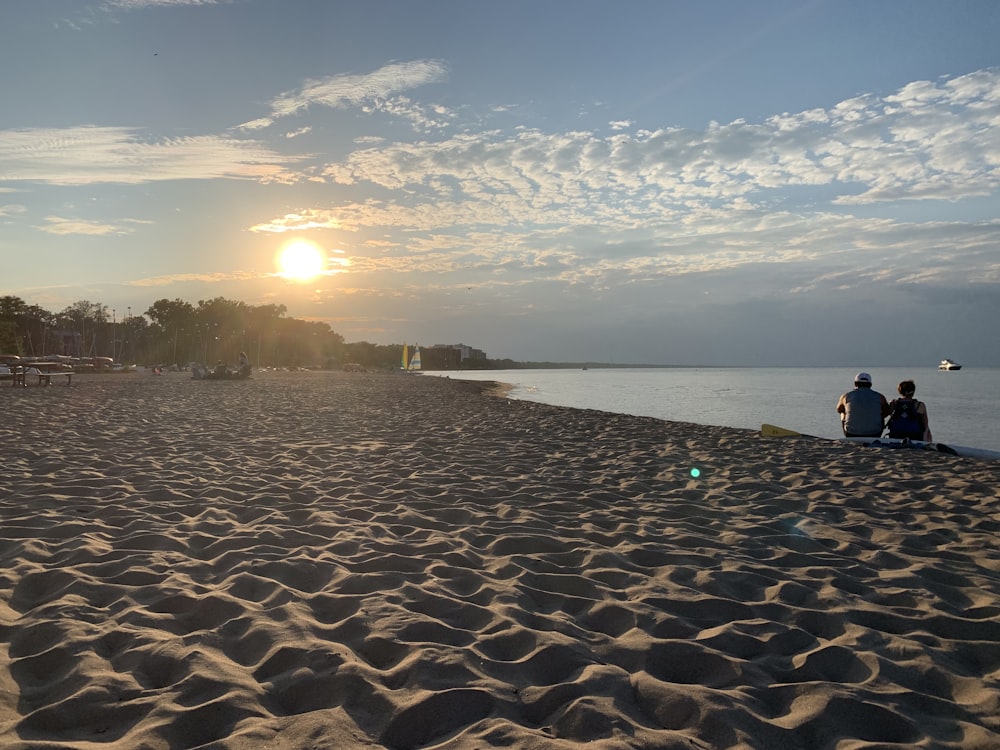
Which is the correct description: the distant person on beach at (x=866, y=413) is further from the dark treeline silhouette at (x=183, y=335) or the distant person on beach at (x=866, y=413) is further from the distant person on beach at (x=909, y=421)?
the dark treeline silhouette at (x=183, y=335)

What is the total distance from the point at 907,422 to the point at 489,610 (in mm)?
10062

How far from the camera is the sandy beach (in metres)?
2.44

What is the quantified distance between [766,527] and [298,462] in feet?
18.5

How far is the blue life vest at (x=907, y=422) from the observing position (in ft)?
35.6

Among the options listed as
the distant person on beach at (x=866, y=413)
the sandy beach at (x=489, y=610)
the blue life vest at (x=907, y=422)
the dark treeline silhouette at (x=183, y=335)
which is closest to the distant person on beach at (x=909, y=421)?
the blue life vest at (x=907, y=422)

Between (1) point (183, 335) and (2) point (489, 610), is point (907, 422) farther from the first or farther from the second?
(1) point (183, 335)

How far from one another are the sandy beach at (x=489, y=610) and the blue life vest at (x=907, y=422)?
331 centimetres

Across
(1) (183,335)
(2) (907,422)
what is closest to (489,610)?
(2) (907,422)

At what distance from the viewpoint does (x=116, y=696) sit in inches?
100

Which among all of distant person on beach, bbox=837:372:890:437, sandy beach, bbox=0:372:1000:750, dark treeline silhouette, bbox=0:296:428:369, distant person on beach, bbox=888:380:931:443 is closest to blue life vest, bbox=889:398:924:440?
distant person on beach, bbox=888:380:931:443

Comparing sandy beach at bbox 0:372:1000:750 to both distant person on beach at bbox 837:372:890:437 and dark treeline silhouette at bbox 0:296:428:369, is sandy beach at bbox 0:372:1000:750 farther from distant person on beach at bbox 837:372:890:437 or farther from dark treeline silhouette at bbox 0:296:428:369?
dark treeline silhouette at bbox 0:296:428:369

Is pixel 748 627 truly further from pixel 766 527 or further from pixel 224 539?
pixel 224 539

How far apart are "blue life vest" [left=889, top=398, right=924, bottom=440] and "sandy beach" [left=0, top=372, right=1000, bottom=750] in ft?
10.9

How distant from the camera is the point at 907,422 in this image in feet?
35.7
